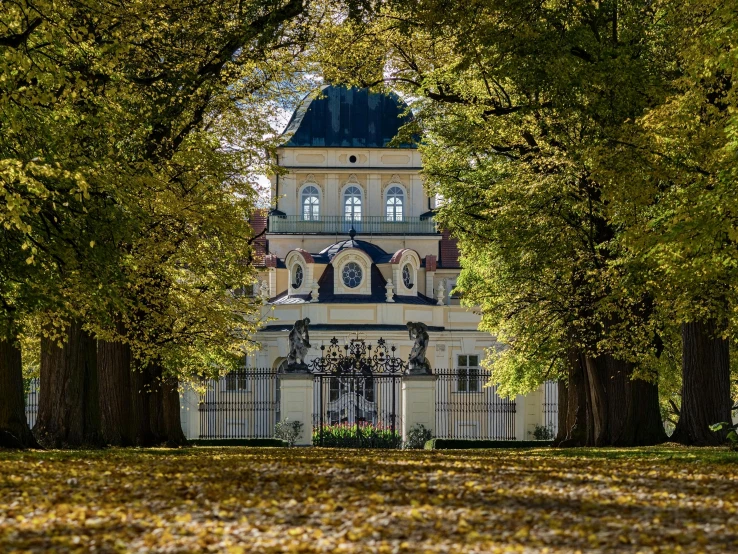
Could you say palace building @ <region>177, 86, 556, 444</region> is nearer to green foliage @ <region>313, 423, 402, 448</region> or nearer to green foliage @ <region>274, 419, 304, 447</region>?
green foliage @ <region>274, 419, 304, 447</region>

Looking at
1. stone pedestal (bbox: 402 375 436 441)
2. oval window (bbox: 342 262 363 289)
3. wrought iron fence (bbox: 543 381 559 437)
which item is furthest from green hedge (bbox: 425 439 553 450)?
oval window (bbox: 342 262 363 289)

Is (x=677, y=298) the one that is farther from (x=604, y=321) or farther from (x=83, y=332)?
(x=83, y=332)

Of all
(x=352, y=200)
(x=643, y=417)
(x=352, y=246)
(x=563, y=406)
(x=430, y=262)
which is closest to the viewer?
Result: (x=643, y=417)

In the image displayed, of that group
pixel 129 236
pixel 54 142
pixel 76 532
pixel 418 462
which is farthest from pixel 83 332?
pixel 76 532

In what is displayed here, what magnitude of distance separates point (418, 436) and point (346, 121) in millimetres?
25854

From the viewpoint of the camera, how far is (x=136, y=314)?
21516 mm

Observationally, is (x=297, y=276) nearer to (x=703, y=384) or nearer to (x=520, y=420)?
(x=520, y=420)

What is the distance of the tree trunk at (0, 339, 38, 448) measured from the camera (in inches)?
687

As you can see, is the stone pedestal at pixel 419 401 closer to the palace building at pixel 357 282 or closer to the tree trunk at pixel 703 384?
the palace building at pixel 357 282

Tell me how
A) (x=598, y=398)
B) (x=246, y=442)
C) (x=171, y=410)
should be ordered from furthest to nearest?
(x=246, y=442)
(x=171, y=410)
(x=598, y=398)

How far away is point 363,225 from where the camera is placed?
58.5 metres

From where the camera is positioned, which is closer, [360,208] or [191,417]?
[191,417]

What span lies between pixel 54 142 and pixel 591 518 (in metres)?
9.63

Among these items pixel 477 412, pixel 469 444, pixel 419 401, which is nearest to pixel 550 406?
pixel 477 412
